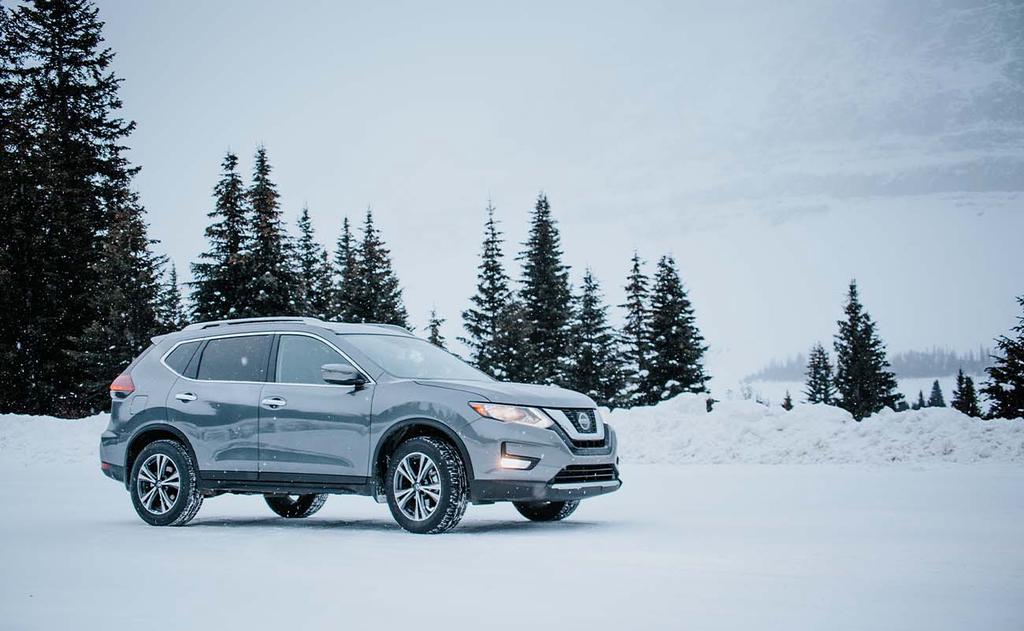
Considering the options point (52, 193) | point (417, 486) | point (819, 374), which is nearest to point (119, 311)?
point (52, 193)

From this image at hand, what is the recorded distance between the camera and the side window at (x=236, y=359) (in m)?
10.3

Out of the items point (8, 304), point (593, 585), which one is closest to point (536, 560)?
point (593, 585)

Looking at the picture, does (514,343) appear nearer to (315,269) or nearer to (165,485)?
(315,269)

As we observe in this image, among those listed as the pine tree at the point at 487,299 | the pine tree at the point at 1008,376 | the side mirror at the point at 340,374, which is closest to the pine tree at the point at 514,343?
the pine tree at the point at 487,299

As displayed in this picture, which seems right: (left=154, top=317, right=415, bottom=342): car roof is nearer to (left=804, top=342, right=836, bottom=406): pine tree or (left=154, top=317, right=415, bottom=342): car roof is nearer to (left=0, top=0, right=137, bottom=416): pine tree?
(left=0, top=0, right=137, bottom=416): pine tree

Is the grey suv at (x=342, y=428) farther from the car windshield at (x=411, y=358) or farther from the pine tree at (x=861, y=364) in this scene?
the pine tree at (x=861, y=364)

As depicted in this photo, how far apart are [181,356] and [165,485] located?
1.35 meters

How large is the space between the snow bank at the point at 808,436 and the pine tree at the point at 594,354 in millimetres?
42325

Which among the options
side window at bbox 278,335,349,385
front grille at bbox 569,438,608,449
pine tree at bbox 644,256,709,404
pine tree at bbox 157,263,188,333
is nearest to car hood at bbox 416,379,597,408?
front grille at bbox 569,438,608,449

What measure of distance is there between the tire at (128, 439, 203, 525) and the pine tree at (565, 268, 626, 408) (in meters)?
53.7

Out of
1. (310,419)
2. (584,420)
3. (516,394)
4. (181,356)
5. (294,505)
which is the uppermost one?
(181,356)

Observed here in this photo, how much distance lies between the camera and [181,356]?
10883mm

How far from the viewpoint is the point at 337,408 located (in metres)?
9.59

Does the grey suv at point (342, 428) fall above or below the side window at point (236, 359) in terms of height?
below
